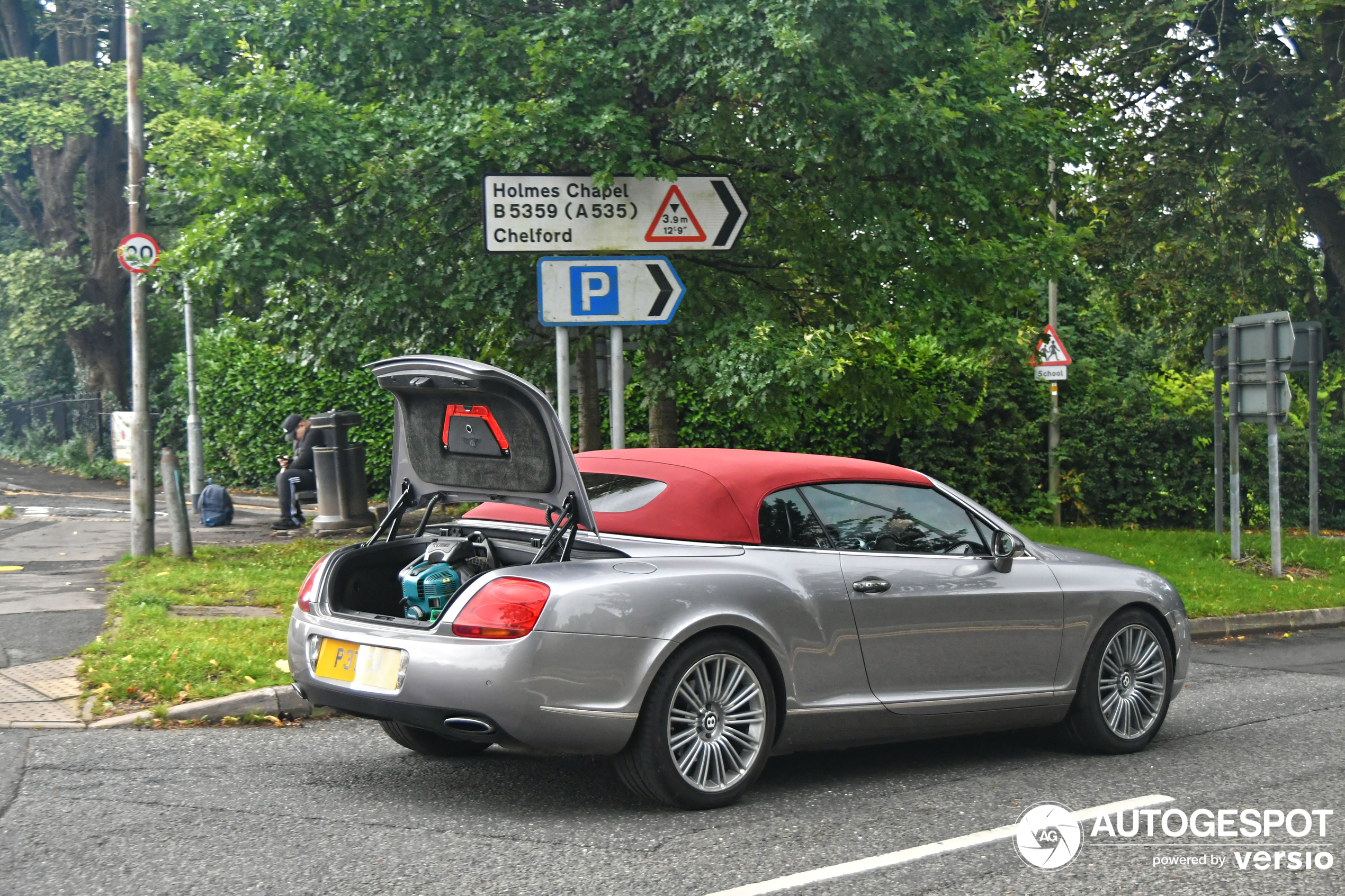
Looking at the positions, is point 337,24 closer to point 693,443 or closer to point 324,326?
point 324,326

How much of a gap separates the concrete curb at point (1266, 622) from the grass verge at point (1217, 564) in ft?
0.33

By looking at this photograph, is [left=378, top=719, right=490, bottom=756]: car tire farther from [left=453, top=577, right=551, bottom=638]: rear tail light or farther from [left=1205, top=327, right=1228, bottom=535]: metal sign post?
[left=1205, top=327, right=1228, bottom=535]: metal sign post

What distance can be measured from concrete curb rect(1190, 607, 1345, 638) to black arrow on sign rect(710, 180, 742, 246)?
17.0 ft

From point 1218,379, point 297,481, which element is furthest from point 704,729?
point 297,481

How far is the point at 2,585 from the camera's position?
11320 millimetres

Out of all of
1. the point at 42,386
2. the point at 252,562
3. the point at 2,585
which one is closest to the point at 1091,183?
the point at 252,562

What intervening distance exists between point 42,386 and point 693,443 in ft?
70.6

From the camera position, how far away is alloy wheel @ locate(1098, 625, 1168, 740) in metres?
6.51

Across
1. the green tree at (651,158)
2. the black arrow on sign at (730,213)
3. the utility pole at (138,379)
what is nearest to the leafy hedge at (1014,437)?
the utility pole at (138,379)

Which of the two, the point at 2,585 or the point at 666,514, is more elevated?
the point at 666,514

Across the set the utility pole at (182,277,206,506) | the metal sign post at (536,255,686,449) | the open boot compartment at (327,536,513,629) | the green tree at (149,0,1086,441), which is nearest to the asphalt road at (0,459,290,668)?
the utility pole at (182,277,206,506)

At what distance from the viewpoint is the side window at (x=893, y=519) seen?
5832mm

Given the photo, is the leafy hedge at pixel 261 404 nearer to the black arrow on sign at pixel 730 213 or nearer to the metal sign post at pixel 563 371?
the black arrow on sign at pixel 730 213

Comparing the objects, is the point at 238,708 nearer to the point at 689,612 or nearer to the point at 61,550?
the point at 689,612
